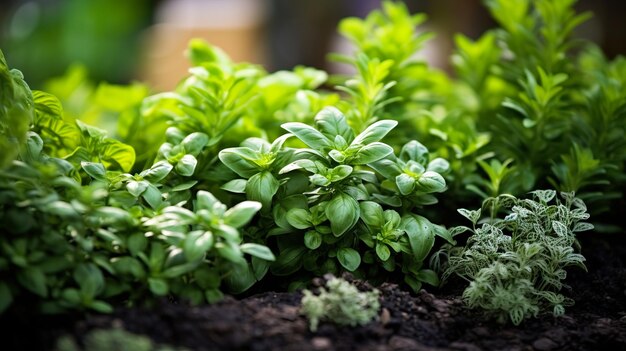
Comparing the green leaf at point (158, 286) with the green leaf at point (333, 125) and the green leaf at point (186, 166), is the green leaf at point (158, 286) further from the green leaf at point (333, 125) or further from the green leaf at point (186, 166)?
the green leaf at point (333, 125)

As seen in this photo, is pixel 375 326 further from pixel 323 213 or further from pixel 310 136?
pixel 310 136

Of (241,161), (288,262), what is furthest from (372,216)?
(241,161)

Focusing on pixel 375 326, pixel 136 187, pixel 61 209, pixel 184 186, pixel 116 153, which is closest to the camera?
pixel 61 209

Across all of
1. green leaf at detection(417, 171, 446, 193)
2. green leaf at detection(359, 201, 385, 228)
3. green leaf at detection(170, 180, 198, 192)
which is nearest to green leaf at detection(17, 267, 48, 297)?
green leaf at detection(170, 180, 198, 192)

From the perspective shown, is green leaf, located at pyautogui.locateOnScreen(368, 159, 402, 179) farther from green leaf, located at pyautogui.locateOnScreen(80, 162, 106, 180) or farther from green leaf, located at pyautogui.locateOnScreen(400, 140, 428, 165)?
green leaf, located at pyautogui.locateOnScreen(80, 162, 106, 180)

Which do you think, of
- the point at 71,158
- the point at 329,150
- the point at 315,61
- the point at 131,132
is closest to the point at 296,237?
the point at 329,150

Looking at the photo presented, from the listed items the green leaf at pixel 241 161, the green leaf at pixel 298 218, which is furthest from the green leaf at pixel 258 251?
the green leaf at pixel 241 161

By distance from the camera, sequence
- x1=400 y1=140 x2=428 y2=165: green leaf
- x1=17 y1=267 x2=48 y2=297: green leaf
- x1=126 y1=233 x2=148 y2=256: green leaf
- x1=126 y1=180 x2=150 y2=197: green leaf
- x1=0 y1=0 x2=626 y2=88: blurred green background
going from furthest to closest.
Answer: x1=0 y1=0 x2=626 y2=88: blurred green background
x1=400 y1=140 x2=428 y2=165: green leaf
x1=126 y1=180 x2=150 y2=197: green leaf
x1=126 y1=233 x2=148 y2=256: green leaf
x1=17 y1=267 x2=48 y2=297: green leaf
